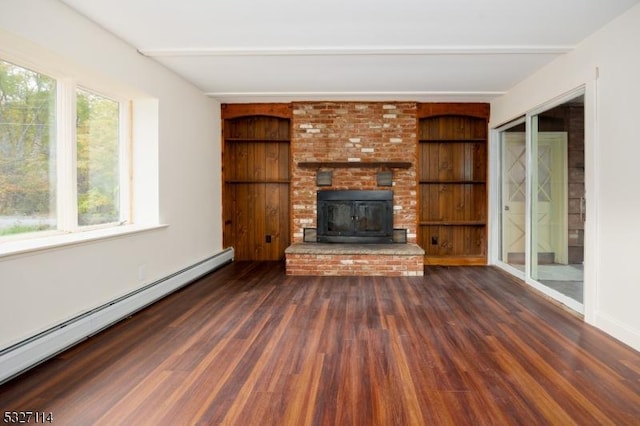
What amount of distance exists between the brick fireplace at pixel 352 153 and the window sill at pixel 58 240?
8.61 ft

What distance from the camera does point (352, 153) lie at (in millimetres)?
5707

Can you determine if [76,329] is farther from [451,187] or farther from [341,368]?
[451,187]

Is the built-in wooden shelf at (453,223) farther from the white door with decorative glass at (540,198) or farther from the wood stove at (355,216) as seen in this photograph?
the wood stove at (355,216)

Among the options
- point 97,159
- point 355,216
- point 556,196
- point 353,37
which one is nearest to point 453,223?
point 355,216

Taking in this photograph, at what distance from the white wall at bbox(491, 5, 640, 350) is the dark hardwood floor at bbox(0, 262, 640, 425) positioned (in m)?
0.28

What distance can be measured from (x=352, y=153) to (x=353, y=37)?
2522mm

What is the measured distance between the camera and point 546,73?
13.1 feet

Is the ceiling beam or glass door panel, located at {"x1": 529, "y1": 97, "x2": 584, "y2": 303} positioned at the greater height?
the ceiling beam

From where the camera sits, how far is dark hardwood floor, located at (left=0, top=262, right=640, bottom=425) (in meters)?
1.88

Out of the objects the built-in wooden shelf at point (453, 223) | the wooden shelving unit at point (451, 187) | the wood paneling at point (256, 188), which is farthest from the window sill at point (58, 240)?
the wooden shelving unit at point (451, 187)

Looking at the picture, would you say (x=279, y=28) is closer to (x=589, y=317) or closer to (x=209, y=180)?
(x=209, y=180)

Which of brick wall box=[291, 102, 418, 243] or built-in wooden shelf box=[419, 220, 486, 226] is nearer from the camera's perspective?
brick wall box=[291, 102, 418, 243]

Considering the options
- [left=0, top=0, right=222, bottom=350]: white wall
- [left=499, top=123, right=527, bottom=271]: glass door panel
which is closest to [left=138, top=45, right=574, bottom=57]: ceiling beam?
[left=0, top=0, right=222, bottom=350]: white wall

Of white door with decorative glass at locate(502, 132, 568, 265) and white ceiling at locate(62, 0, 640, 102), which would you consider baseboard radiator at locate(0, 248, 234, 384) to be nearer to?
white ceiling at locate(62, 0, 640, 102)
